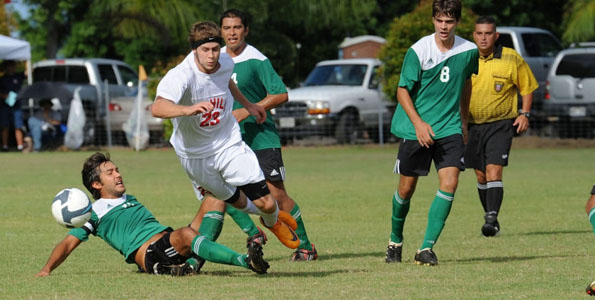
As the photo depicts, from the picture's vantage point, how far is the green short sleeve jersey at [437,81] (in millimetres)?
8625

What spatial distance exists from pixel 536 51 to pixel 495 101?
56.9 ft

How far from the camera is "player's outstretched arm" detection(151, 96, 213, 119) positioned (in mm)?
7043

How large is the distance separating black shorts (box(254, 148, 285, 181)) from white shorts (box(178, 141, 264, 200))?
1290mm

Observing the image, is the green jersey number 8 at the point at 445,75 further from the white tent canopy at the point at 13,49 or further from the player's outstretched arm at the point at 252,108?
the white tent canopy at the point at 13,49

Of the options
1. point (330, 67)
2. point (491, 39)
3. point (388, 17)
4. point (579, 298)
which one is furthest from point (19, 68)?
point (579, 298)

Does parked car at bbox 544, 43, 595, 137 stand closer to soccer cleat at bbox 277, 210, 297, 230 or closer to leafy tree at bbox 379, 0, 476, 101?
leafy tree at bbox 379, 0, 476, 101

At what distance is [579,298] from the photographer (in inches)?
263

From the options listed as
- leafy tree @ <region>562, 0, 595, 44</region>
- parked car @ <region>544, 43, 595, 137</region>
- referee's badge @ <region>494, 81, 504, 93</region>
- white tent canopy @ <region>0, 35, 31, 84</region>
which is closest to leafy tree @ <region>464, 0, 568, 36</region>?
leafy tree @ <region>562, 0, 595, 44</region>

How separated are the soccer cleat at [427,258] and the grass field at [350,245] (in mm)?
90

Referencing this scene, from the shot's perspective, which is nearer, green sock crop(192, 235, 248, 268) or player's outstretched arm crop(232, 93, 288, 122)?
green sock crop(192, 235, 248, 268)

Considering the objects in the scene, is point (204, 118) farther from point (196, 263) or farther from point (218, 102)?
point (196, 263)

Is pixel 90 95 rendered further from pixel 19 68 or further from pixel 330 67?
pixel 19 68

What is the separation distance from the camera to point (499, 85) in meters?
11.2

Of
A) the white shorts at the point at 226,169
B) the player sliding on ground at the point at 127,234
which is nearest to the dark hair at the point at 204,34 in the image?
the white shorts at the point at 226,169
